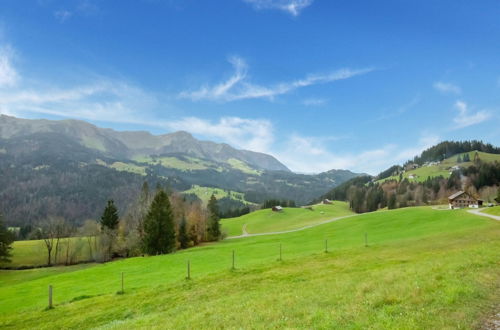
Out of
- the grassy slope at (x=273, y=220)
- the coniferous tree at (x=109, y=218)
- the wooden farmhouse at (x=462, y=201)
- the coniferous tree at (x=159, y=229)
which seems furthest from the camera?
the grassy slope at (x=273, y=220)

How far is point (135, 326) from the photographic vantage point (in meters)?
14.3

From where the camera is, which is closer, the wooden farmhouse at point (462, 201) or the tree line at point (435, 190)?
the wooden farmhouse at point (462, 201)

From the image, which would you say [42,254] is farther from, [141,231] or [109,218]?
[141,231]

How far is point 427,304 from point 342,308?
3.31 m

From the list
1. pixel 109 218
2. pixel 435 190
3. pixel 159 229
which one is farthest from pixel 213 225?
pixel 435 190

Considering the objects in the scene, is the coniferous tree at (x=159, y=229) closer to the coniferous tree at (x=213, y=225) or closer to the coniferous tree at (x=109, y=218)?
the coniferous tree at (x=109, y=218)

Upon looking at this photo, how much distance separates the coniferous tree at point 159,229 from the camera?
224 feet

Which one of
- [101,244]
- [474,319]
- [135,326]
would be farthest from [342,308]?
[101,244]

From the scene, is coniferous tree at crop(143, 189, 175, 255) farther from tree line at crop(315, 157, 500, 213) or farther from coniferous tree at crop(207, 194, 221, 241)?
tree line at crop(315, 157, 500, 213)

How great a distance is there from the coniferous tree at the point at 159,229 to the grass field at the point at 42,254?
151ft

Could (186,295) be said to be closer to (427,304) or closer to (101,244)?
(427,304)

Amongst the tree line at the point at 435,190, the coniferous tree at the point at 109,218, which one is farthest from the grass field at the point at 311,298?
the tree line at the point at 435,190

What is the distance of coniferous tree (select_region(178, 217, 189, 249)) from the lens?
82.8 m

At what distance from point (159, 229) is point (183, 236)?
1488 cm
